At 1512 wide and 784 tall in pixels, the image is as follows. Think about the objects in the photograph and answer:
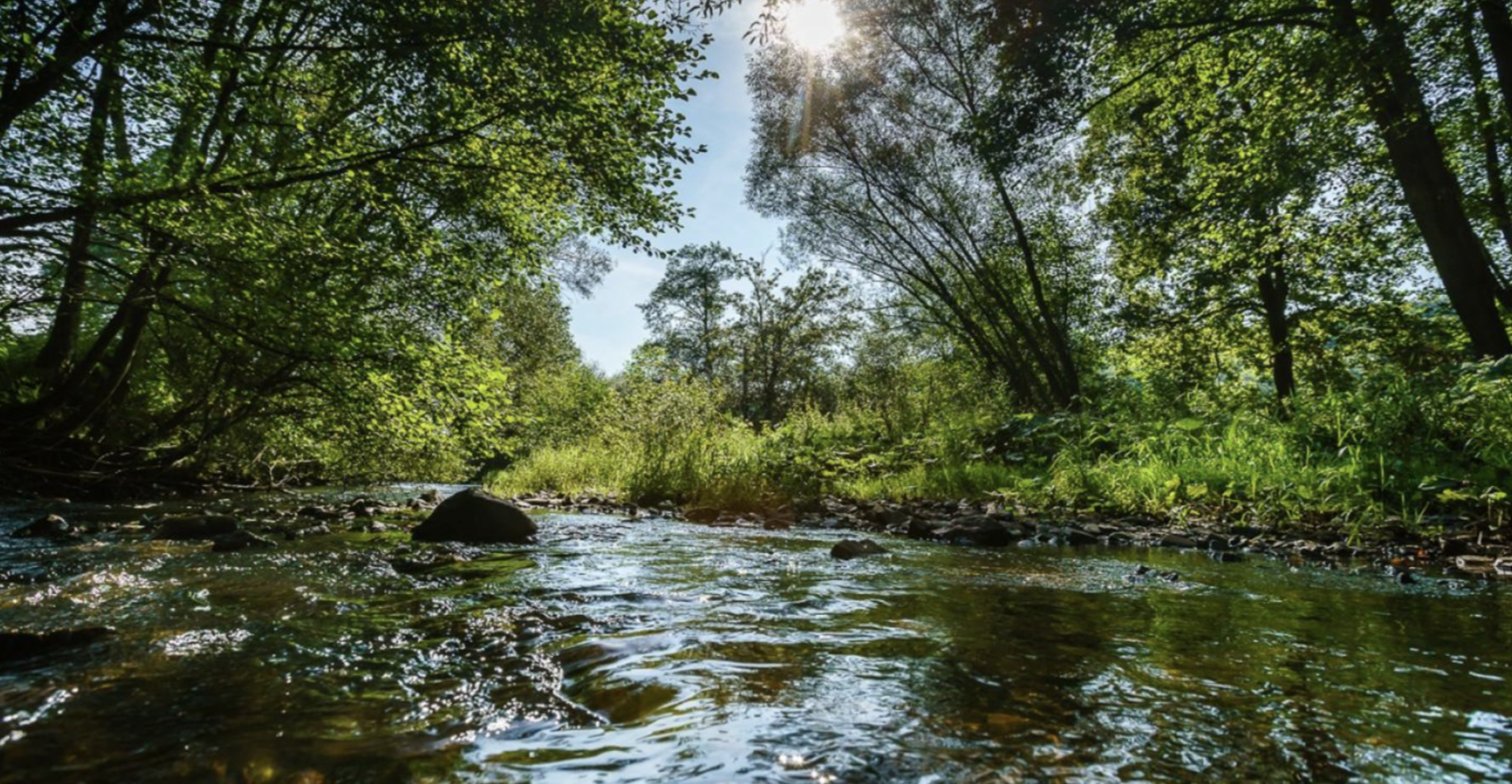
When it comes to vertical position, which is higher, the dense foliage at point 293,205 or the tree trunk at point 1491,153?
the tree trunk at point 1491,153

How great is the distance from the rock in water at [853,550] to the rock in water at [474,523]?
123 inches

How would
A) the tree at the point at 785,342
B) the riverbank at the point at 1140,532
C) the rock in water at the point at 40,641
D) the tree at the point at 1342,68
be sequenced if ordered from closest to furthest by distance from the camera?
1. the rock in water at the point at 40,641
2. the riverbank at the point at 1140,532
3. the tree at the point at 1342,68
4. the tree at the point at 785,342

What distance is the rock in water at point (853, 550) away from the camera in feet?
18.7

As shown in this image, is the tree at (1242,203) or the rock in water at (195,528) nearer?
the rock in water at (195,528)

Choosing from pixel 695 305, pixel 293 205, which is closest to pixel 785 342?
pixel 695 305

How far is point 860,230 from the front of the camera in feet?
76.9

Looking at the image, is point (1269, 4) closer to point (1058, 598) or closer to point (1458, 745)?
point (1058, 598)

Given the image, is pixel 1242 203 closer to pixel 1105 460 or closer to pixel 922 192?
pixel 1105 460

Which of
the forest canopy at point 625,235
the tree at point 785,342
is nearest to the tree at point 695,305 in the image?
the tree at point 785,342

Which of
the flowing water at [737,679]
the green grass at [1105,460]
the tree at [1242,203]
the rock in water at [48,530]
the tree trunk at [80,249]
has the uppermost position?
the tree at [1242,203]

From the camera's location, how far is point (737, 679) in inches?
95.8

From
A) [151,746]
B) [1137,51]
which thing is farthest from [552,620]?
[1137,51]

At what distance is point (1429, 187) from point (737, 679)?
11.9 meters

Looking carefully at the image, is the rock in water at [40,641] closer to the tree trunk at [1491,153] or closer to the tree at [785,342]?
the tree trunk at [1491,153]
